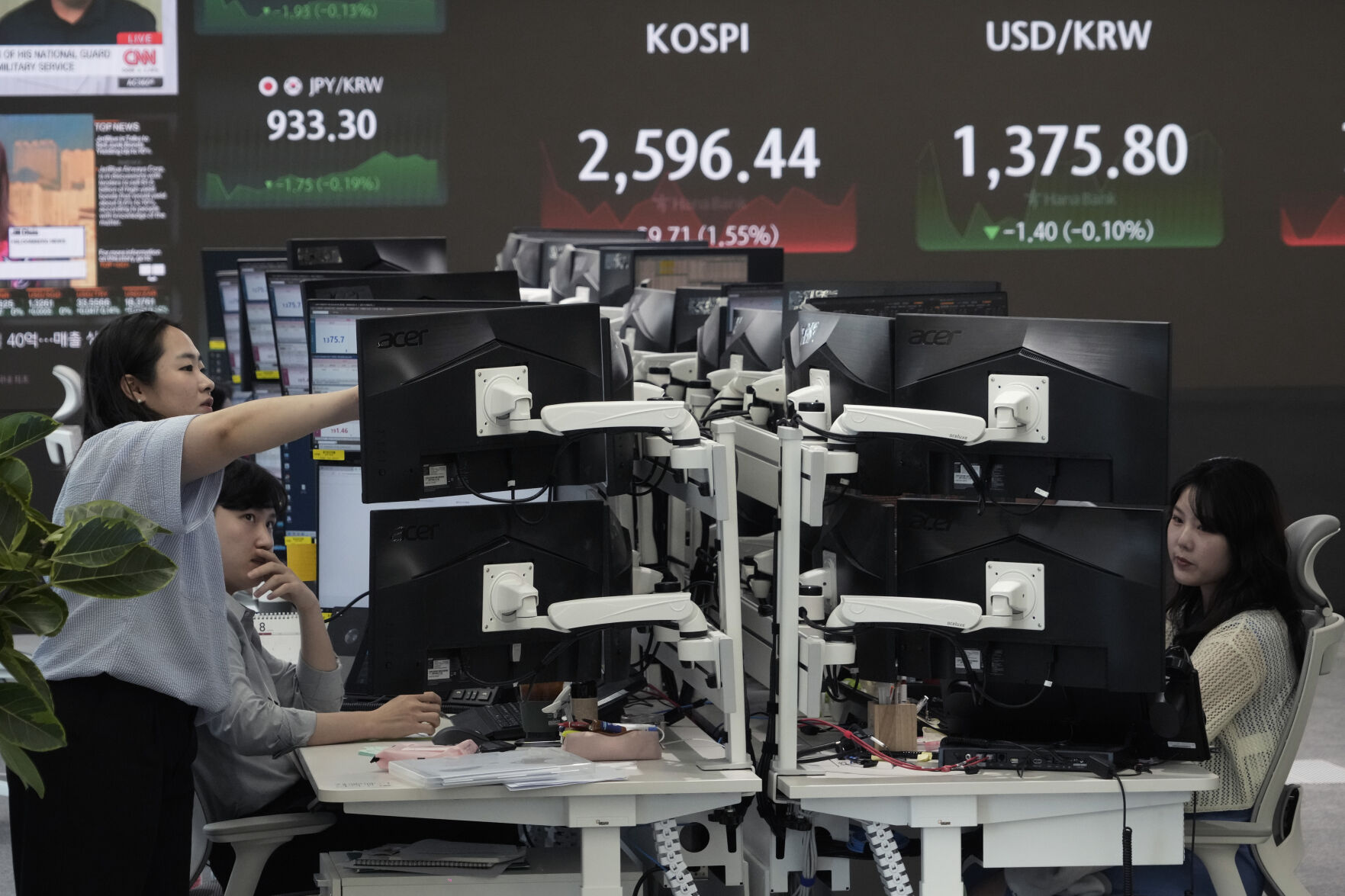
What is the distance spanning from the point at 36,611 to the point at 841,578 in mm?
1822

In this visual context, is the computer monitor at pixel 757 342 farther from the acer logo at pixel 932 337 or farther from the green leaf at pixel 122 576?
the green leaf at pixel 122 576

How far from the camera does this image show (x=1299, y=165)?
782cm

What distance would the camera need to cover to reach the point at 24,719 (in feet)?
3.09

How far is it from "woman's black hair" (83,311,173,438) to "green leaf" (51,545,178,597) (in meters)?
1.46

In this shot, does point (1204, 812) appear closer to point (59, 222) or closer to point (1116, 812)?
point (1116, 812)

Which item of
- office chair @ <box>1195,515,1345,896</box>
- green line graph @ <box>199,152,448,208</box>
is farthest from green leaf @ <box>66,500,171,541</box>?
green line graph @ <box>199,152,448,208</box>

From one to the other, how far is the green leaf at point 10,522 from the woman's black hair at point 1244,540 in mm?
2357

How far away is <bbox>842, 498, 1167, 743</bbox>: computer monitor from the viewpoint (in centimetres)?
244

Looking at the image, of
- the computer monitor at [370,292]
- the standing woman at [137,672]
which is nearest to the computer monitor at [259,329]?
the computer monitor at [370,292]

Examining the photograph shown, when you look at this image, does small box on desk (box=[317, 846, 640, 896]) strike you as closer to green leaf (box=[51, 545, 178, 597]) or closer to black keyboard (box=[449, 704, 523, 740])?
black keyboard (box=[449, 704, 523, 740])

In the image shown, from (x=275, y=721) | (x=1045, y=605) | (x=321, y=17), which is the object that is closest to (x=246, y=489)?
(x=275, y=721)

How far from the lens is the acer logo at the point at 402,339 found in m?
2.38

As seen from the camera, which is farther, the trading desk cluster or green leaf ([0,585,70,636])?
the trading desk cluster

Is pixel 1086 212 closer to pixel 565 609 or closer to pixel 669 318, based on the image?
pixel 669 318
